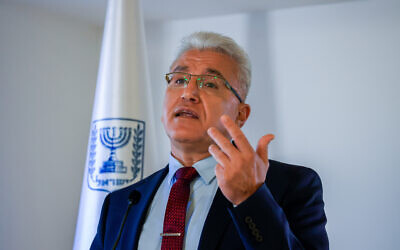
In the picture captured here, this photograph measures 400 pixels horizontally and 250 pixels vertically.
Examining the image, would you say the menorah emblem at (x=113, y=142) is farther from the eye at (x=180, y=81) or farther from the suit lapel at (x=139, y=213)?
the eye at (x=180, y=81)

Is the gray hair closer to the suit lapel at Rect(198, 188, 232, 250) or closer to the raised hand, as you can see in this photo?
the suit lapel at Rect(198, 188, 232, 250)

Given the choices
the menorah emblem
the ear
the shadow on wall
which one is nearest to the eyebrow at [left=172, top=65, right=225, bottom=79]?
the ear

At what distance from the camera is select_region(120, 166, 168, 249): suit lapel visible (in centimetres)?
131

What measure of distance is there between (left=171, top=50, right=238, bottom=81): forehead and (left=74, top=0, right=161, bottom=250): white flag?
97 centimetres

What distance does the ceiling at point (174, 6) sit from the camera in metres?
3.04

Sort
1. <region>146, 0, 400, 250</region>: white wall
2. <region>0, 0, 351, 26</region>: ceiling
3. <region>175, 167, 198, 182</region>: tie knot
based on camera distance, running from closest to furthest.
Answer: <region>175, 167, 198, 182</region>: tie knot, <region>146, 0, 400, 250</region>: white wall, <region>0, 0, 351, 26</region>: ceiling

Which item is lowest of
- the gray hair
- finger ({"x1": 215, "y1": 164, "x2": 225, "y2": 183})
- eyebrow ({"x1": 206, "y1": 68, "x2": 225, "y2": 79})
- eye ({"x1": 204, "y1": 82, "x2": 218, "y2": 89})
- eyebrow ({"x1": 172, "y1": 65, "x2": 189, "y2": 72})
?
finger ({"x1": 215, "y1": 164, "x2": 225, "y2": 183})

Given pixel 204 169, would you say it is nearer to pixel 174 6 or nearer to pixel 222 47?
pixel 222 47

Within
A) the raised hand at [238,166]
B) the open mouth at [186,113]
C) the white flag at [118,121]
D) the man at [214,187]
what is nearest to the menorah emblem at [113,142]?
the white flag at [118,121]

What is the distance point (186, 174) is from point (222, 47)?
0.59 metres

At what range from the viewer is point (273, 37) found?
10.0ft
